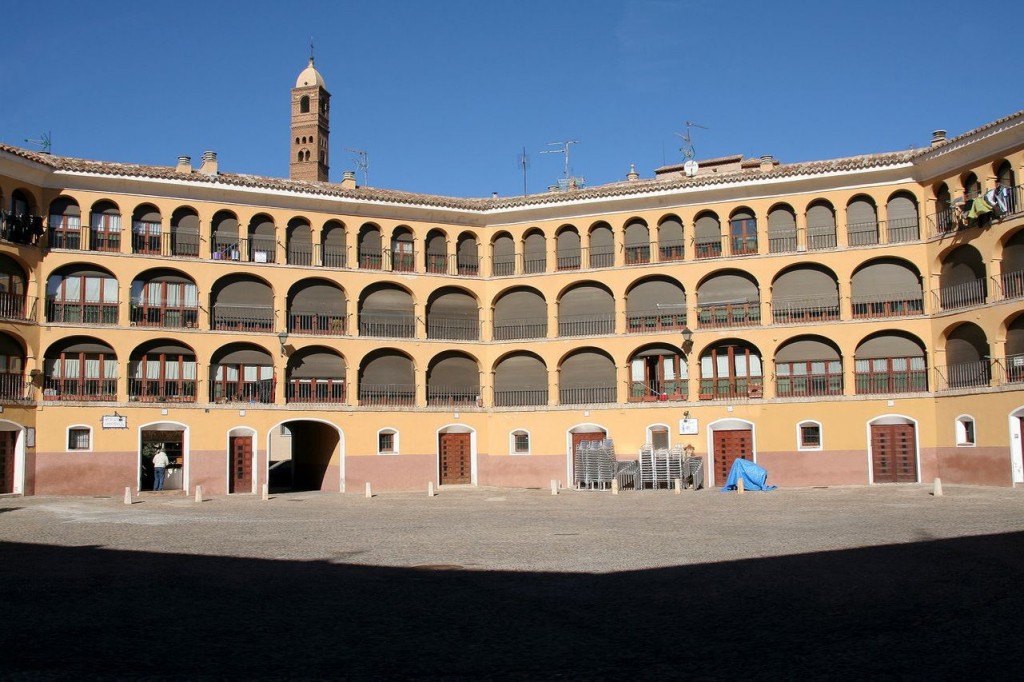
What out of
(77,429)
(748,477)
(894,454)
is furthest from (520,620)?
(894,454)

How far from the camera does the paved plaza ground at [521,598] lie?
11.9 metres

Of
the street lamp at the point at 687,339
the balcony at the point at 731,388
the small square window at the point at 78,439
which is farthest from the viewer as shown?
the street lamp at the point at 687,339

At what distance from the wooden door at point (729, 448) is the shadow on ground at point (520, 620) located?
30.7 meters

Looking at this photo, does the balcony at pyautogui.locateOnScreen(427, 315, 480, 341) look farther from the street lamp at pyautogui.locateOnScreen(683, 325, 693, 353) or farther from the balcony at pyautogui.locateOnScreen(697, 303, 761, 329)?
the balcony at pyautogui.locateOnScreen(697, 303, 761, 329)

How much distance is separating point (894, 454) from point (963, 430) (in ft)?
11.2

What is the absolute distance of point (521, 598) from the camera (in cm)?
1641

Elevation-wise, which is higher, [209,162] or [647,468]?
[209,162]

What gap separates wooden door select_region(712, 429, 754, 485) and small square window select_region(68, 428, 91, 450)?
29494mm

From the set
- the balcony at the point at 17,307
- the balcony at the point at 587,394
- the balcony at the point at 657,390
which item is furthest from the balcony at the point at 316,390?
the balcony at the point at 657,390

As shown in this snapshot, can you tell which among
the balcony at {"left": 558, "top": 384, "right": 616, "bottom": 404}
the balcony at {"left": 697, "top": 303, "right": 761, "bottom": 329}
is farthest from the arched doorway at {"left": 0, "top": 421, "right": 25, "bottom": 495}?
the balcony at {"left": 697, "top": 303, "right": 761, "bottom": 329}

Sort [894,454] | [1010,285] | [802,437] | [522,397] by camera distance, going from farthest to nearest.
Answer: [522,397] < [802,437] < [894,454] < [1010,285]

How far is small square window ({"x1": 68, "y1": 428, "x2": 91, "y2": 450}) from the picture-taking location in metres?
47.3

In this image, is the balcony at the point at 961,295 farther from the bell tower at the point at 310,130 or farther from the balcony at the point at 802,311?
the bell tower at the point at 310,130

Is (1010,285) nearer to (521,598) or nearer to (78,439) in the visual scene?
(521,598)
